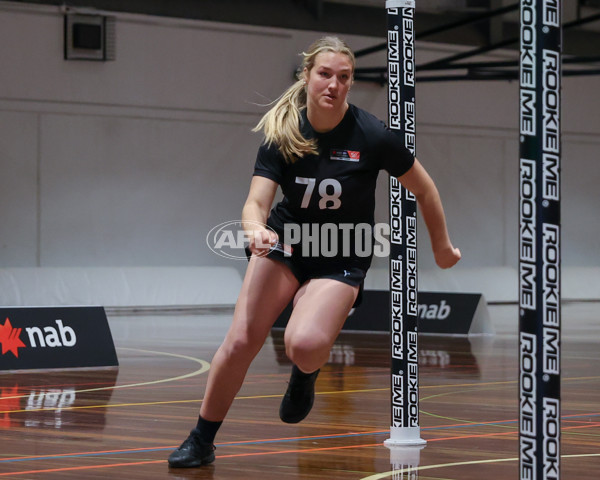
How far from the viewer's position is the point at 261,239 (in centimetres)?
408

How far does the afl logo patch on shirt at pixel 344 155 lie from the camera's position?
4.59m

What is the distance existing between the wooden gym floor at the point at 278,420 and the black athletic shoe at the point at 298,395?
214 millimetres

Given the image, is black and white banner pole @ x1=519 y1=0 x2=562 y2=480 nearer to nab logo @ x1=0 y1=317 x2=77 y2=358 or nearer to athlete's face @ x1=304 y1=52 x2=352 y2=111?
athlete's face @ x1=304 y1=52 x2=352 y2=111

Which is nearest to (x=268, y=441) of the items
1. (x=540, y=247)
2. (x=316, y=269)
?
(x=316, y=269)

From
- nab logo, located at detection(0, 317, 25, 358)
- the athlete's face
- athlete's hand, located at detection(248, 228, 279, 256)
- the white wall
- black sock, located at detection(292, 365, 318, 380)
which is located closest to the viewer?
athlete's hand, located at detection(248, 228, 279, 256)

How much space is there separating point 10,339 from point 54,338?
419mm

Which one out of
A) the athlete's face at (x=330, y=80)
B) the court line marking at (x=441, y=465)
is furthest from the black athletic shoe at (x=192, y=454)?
the athlete's face at (x=330, y=80)

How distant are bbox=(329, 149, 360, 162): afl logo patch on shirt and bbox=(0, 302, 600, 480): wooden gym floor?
4.31ft

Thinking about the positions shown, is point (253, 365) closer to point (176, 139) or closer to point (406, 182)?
point (406, 182)

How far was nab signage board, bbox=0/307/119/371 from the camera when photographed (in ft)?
30.2

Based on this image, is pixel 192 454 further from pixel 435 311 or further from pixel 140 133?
pixel 140 133

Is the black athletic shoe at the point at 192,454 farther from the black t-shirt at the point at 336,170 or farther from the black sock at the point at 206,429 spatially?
the black t-shirt at the point at 336,170

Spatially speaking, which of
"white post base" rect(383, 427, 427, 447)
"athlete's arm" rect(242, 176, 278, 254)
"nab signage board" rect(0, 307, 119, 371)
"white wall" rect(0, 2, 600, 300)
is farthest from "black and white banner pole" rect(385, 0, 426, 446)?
"white wall" rect(0, 2, 600, 300)

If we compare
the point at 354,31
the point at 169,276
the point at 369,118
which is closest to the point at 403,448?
the point at 369,118
